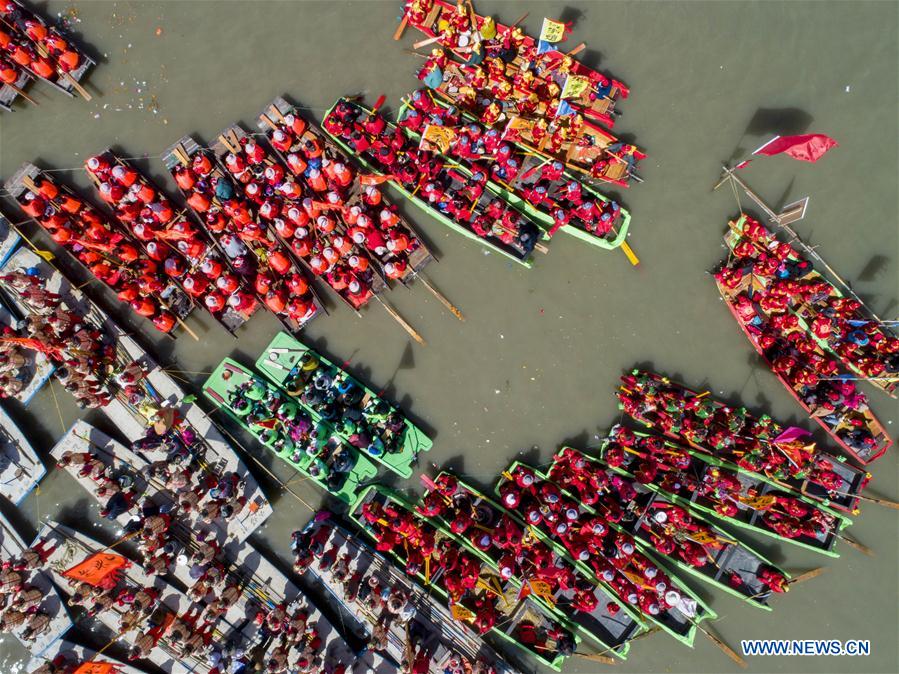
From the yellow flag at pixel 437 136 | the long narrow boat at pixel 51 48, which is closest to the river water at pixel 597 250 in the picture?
the long narrow boat at pixel 51 48

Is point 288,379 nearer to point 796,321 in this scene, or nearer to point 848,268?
point 796,321

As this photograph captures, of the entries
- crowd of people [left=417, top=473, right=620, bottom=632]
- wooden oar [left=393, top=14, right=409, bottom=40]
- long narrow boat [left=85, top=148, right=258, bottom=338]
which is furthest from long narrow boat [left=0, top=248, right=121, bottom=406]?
wooden oar [left=393, top=14, right=409, bottom=40]

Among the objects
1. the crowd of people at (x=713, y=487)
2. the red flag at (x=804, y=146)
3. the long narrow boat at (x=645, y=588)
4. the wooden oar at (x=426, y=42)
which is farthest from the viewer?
the wooden oar at (x=426, y=42)

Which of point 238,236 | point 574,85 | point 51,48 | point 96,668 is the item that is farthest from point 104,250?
point 574,85

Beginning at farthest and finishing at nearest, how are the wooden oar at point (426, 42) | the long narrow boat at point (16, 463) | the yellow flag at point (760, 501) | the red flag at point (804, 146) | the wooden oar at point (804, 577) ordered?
1. the wooden oar at point (426, 42)
2. the long narrow boat at point (16, 463)
3. the wooden oar at point (804, 577)
4. the yellow flag at point (760, 501)
5. the red flag at point (804, 146)

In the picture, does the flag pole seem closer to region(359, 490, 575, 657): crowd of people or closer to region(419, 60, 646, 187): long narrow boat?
region(419, 60, 646, 187): long narrow boat

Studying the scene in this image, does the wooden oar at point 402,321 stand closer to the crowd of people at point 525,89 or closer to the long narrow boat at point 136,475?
the crowd of people at point 525,89
